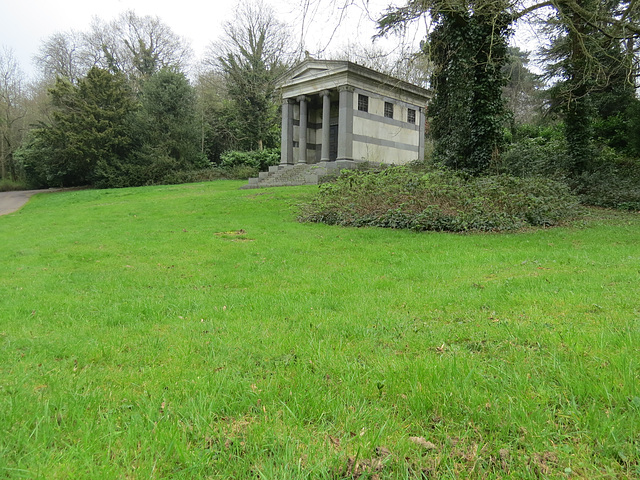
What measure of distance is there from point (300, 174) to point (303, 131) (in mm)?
3774

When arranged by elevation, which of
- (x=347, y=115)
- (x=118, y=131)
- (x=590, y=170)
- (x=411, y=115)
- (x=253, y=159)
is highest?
(x=411, y=115)

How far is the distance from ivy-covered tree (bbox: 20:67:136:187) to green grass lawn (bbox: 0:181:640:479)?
26.8 m

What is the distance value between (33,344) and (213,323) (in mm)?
1401

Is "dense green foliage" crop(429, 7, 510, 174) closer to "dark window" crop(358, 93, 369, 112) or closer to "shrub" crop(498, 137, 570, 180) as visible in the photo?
"shrub" crop(498, 137, 570, 180)

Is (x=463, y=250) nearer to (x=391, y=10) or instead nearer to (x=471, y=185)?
(x=471, y=185)

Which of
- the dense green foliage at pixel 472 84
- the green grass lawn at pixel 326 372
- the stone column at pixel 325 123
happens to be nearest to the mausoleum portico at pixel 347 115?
the stone column at pixel 325 123

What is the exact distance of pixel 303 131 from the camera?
2438 centimetres

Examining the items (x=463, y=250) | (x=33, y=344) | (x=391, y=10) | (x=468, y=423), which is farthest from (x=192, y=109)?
(x=468, y=423)

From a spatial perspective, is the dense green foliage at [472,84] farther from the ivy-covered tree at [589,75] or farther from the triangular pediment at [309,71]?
the triangular pediment at [309,71]

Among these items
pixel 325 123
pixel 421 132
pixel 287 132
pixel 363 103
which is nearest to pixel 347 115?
pixel 325 123

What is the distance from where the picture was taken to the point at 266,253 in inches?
279

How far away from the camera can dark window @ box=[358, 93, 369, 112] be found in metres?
22.6

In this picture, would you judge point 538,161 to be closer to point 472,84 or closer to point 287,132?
point 472,84

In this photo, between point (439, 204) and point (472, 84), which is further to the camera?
point (472, 84)
